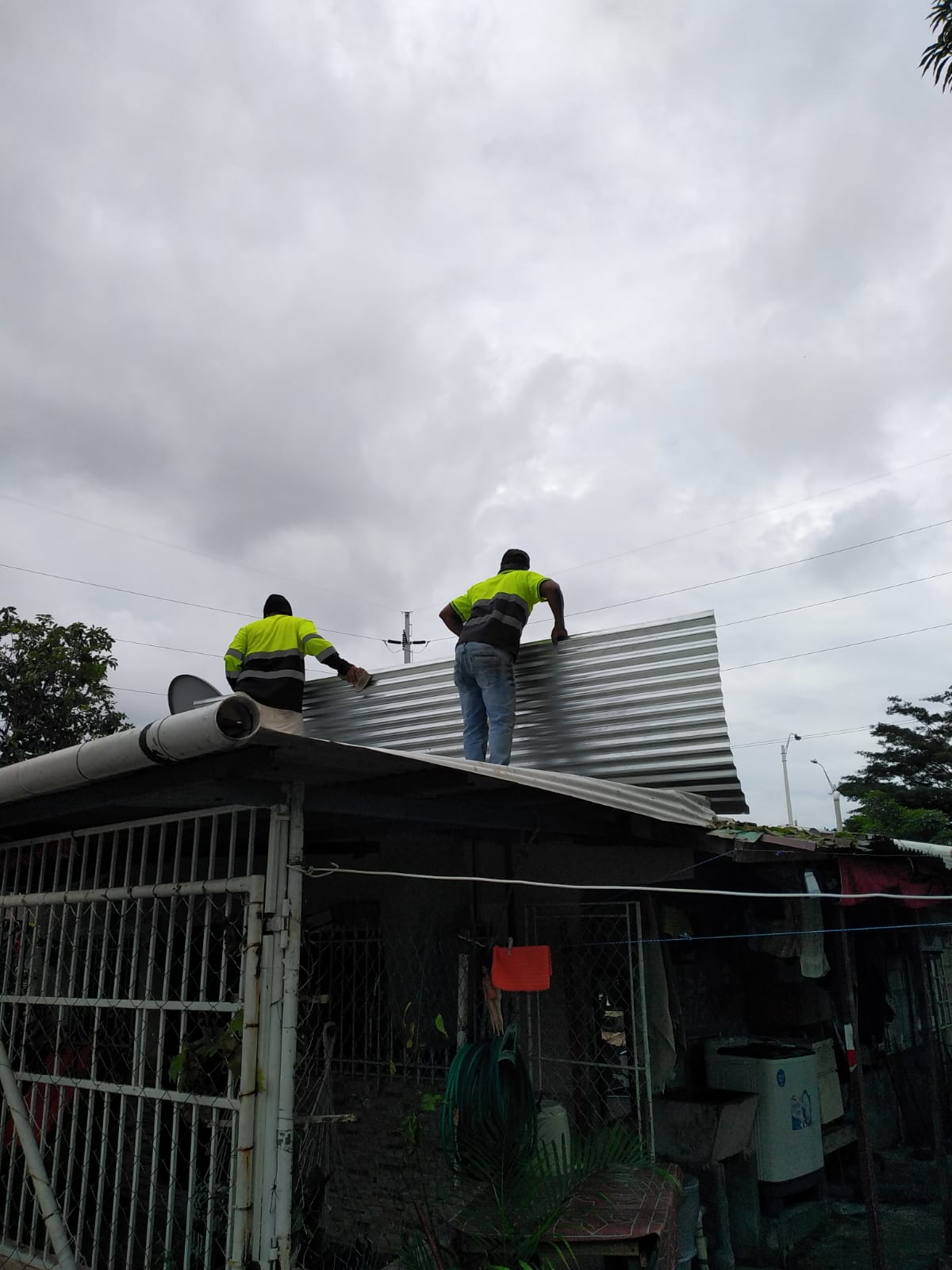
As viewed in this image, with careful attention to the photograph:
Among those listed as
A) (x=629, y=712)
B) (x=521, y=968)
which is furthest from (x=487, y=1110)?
(x=629, y=712)

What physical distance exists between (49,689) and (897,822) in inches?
858

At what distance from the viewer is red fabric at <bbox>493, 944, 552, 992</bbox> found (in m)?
4.68

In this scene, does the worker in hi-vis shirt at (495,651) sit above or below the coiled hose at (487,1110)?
above

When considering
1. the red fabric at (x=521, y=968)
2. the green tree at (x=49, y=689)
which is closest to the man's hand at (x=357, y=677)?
the red fabric at (x=521, y=968)

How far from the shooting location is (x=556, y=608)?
5.92m

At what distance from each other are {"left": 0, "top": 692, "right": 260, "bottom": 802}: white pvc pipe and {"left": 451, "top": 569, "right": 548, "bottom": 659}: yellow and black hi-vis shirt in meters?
2.74

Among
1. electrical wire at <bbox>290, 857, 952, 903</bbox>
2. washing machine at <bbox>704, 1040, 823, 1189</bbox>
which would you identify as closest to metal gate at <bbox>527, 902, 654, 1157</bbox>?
electrical wire at <bbox>290, 857, 952, 903</bbox>

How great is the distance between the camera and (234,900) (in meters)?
4.48

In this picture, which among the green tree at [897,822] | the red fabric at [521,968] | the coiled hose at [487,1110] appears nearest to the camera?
the coiled hose at [487,1110]

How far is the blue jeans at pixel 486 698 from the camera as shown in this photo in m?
5.74

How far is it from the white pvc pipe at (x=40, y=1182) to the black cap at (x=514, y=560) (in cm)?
407

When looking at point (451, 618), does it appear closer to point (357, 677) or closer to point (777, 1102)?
point (357, 677)

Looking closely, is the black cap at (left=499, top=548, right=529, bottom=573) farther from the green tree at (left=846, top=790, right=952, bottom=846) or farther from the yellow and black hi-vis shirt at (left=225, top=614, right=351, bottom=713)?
the green tree at (left=846, top=790, right=952, bottom=846)

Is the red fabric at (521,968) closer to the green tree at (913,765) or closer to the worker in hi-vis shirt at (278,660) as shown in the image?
the worker in hi-vis shirt at (278,660)
